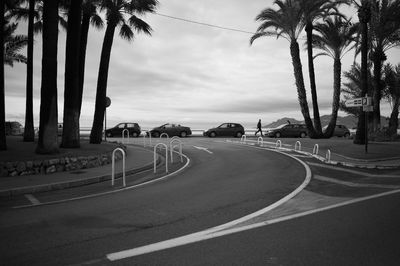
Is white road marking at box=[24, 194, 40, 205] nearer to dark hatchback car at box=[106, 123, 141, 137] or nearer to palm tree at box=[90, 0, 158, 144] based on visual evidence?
palm tree at box=[90, 0, 158, 144]

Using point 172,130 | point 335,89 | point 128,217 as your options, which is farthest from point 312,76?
point 128,217

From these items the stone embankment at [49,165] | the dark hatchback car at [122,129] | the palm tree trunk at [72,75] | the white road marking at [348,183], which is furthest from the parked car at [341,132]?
the stone embankment at [49,165]

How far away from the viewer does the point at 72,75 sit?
679 inches

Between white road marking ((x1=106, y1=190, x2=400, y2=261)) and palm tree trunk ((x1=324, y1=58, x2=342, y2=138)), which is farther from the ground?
palm tree trunk ((x1=324, y1=58, x2=342, y2=138))

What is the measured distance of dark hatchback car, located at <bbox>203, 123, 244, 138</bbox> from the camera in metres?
39.3

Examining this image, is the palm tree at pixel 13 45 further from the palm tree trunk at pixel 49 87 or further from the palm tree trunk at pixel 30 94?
the palm tree trunk at pixel 49 87

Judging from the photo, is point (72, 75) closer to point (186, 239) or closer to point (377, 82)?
point (186, 239)

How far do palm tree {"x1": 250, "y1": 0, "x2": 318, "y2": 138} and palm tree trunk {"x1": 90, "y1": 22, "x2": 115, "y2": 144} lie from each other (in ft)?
45.8

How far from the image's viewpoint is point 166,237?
5625 mm

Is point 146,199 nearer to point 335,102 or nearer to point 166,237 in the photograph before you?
point 166,237

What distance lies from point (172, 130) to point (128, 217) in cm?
3181

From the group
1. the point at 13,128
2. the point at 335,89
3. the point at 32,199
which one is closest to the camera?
the point at 32,199

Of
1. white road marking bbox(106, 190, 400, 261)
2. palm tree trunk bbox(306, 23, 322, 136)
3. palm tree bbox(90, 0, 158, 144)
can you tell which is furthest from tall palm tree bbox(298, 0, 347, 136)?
white road marking bbox(106, 190, 400, 261)

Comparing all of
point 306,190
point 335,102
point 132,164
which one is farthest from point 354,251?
point 335,102
